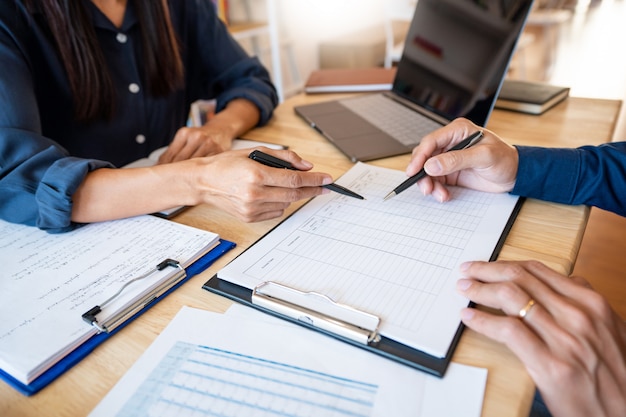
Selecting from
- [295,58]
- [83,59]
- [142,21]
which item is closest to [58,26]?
[83,59]

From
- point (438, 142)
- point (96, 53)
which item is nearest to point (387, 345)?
point (438, 142)

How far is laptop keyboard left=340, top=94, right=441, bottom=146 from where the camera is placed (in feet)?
3.02

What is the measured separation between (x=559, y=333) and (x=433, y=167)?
296 mm

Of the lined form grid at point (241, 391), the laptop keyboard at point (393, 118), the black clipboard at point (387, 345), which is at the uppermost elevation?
the laptop keyboard at point (393, 118)

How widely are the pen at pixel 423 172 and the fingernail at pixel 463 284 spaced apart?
0.72ft

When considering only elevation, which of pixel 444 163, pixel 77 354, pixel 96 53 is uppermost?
pixel 96 53

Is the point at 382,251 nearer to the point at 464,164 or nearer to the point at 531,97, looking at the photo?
the point at 464,164

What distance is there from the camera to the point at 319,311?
44 cm

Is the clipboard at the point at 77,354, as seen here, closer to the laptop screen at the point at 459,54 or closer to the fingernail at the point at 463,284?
the fingernail at the point at 463,284

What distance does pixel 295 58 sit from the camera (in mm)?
3449

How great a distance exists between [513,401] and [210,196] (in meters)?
0.48

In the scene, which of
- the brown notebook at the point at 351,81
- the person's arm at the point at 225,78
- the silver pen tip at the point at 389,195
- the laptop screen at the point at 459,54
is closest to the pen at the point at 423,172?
the silver pen tip at the point at 389,195

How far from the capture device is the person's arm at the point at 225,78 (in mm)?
1021

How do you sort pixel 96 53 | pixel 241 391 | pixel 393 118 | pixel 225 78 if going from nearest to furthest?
pixel 241 391 < pixel 96 53 < pixel 393 118 < pixel 225 78
